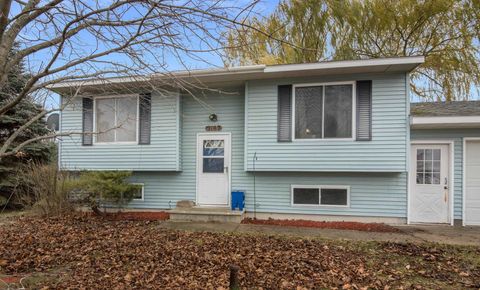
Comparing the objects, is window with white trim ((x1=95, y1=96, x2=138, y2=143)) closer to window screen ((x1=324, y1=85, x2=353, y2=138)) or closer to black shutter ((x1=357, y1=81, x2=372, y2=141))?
window screen ((x1=324, y1=85, x2=353, y2=138))

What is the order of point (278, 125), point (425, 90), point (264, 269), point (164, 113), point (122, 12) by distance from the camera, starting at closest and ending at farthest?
1. point (122, 12)
2. point (264, 269)
3. point (278, 125)
4. point (164, 113)
5. point (425, 90)

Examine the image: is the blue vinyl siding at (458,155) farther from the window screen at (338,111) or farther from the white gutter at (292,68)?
the window screen at (338,111)

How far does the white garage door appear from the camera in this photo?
7.65 meters

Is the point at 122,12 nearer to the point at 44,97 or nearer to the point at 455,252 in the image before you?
the point at 44,97

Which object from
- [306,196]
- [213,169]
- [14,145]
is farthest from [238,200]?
[14,145]

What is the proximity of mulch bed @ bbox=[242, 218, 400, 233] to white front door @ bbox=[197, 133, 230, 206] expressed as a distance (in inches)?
43.2

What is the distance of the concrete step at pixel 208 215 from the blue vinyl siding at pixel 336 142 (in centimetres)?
122

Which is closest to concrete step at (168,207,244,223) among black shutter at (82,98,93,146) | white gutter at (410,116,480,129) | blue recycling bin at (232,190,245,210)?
blue recycling bin at (232,190,245,210)

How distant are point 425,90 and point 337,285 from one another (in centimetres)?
1392

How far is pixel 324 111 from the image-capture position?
304 inches

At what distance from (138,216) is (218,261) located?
4471 mm

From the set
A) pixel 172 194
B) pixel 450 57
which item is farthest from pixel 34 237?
pixel 450 57

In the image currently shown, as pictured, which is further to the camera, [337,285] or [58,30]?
[337,285]

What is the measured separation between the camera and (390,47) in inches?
586
